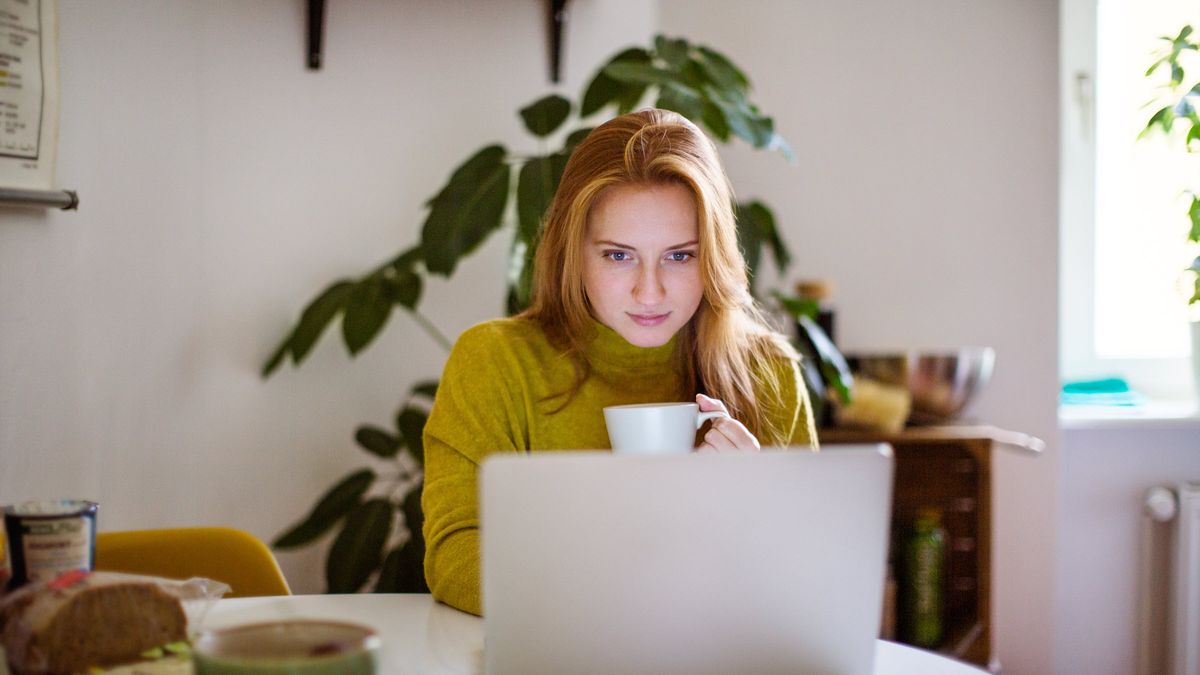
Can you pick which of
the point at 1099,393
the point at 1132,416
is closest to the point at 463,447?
the point at 1132,416

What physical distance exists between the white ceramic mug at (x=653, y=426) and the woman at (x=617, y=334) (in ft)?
0.98

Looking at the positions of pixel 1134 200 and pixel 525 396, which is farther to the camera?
pixel 1134 200

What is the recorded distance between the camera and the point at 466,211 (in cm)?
191

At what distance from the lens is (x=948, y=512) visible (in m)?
2.30

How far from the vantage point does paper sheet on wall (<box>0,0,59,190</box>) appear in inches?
63.4

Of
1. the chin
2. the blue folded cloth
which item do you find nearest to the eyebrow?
the chin

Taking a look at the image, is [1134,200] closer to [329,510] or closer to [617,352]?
[617,352]

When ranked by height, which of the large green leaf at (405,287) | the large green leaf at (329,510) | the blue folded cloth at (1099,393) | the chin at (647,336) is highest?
the large green leaf at (405,287)

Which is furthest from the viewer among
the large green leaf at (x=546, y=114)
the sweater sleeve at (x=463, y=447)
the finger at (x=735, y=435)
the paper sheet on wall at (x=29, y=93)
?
the large green leaf at (x=546, y=114)

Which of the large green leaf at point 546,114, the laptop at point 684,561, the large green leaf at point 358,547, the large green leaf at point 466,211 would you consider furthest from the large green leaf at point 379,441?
the laptop at point 684,561

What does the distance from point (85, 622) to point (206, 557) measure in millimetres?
552

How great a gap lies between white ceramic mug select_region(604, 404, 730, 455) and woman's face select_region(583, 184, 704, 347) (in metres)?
0.34

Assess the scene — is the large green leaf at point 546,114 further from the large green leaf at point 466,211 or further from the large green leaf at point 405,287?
the large green leaf at point 405,287

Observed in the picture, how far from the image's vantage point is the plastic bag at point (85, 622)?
74cm
